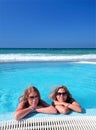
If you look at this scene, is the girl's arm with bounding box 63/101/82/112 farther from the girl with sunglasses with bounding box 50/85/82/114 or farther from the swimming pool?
the swimming pool

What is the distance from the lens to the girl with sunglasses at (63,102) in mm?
3434

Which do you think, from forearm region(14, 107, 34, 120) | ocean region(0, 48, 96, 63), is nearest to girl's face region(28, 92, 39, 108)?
forearm region(14, 107, 34, 120)

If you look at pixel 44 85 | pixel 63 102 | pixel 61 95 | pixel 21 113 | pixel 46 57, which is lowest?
pixel 21 113

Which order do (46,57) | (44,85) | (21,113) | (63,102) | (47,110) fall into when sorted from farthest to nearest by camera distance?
(46,57) → (44,85) → (63,102) → (47,110) → (21,113)

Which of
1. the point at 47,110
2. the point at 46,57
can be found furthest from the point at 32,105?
the point at 46,57

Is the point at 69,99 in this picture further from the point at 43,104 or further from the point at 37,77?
the point at 37,77

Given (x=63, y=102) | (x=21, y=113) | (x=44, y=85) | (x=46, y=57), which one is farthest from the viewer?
(x=46, y=57)

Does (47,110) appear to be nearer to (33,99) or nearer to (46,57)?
(33,99)

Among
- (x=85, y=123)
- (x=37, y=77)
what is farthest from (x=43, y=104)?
(x=37, y=77)

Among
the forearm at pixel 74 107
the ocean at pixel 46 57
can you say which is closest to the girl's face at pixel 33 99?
the forearm at pixel 74 107

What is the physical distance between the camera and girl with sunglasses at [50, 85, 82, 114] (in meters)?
3.43

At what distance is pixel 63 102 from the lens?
11.8ft

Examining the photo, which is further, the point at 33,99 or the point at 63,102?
the point at 63,102

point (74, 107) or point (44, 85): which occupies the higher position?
point (44, 85)
